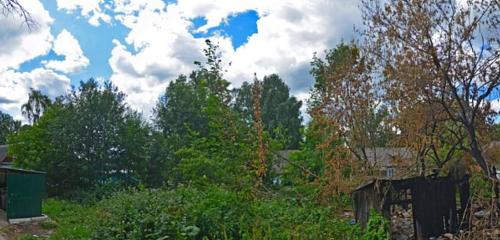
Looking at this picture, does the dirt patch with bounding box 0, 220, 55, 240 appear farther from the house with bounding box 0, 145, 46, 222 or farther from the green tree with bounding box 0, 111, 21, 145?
the green tree with bounding box 0, 111, 21, 145

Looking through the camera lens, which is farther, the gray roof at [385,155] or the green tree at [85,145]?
the green tree at [85,145]

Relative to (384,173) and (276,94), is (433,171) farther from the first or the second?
(276,94)

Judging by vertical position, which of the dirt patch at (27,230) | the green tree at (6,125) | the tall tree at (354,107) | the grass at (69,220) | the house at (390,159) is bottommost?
the dirt patch at (27,230)

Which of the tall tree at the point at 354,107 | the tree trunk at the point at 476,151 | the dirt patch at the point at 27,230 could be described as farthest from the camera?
the dirt patch at the point at 27,230

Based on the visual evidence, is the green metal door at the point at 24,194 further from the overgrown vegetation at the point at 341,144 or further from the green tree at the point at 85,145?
the green tree at the point at 85,145

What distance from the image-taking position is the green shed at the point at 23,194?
1402 centimetres

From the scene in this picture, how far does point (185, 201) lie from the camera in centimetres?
750

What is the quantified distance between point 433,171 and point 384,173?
82 cm

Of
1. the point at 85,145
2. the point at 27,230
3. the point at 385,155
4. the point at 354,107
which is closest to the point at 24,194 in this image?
the point at 27,230

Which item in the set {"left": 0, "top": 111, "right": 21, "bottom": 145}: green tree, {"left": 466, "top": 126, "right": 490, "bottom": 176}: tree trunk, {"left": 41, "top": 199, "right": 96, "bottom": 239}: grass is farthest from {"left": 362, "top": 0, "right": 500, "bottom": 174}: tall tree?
{"left": 0, "top": 111, "right": 21, "bottom": 145}: green tree

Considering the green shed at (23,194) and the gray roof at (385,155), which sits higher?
the gray roof at (385,155)

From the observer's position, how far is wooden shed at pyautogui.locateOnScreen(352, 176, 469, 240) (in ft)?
25.4

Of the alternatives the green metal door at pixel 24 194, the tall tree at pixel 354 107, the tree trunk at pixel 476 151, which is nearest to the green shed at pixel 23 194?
the green metal door at pixel 24 194

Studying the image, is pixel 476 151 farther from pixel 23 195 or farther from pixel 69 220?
pixel 23 195
